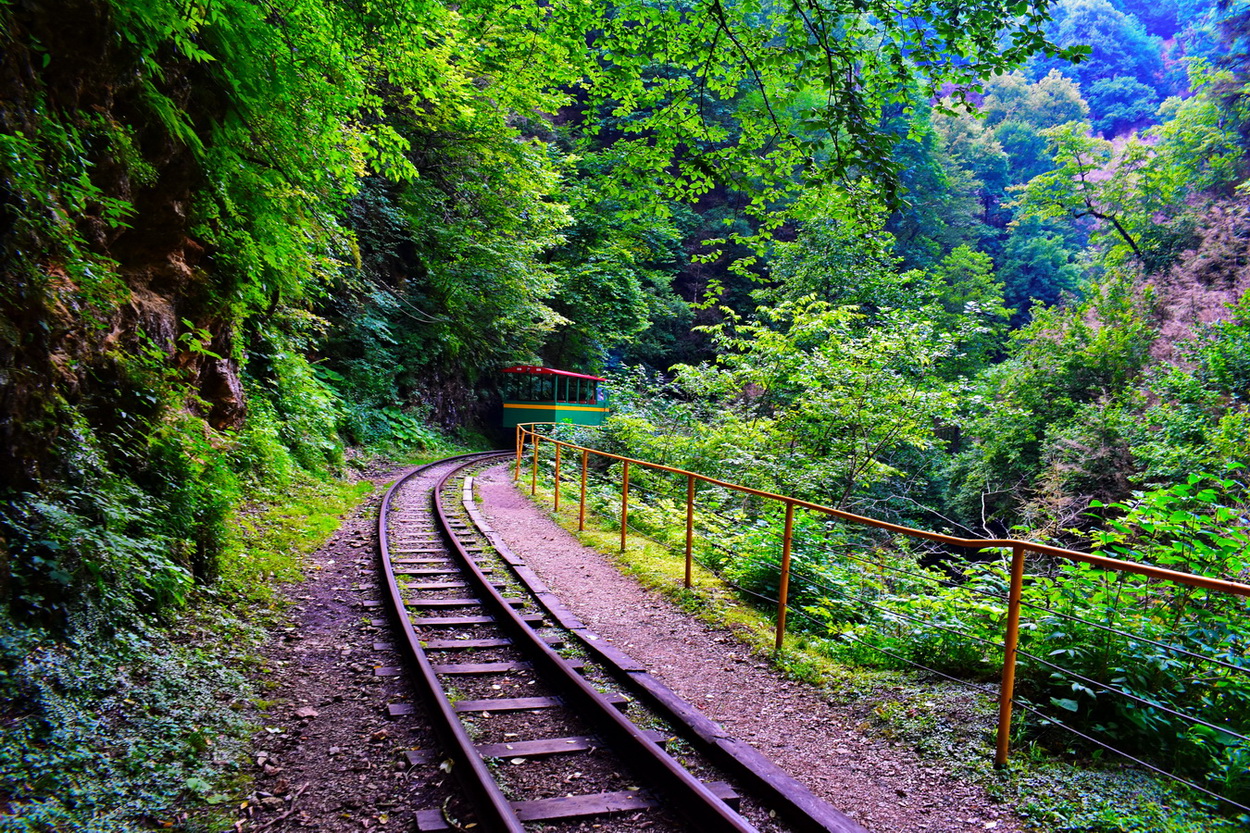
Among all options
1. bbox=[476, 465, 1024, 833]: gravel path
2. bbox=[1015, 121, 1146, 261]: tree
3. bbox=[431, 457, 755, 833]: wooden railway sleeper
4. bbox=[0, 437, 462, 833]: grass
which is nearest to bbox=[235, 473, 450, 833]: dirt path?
bbox=[0, 437, 462, 833]: grass

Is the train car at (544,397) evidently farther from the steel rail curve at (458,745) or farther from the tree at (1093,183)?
the steel rail curve at (458,745)

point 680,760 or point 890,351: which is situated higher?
point 890,351

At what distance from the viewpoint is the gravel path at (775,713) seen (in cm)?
286

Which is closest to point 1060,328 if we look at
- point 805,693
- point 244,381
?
point 805,693

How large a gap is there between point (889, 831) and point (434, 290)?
63.7ft

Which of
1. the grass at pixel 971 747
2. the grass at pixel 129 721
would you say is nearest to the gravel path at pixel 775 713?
the grass at pixel 971 747

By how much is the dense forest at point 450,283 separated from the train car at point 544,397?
2.07m

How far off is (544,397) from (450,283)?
6.90 m

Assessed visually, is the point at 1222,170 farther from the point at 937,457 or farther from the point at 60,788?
the point at 60,788

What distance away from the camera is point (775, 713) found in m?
3.87

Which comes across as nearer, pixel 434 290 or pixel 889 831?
pixel 889 831

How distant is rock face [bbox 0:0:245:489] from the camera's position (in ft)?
11.4

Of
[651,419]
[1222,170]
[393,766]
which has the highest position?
[1222,170]

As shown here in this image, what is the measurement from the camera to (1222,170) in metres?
17.5
